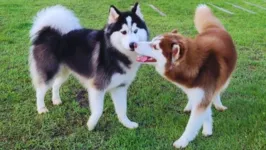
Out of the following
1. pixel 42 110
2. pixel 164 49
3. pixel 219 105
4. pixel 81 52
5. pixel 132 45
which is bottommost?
pixel 42 110

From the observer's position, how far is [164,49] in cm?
330

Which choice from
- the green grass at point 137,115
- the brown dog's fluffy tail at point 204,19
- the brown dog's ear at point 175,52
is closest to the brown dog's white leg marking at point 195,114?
the green grass at point 137,115

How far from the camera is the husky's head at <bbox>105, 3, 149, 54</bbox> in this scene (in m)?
3.59

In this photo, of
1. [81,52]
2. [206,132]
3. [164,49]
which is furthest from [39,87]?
[206,132]

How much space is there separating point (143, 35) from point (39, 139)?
1.52 m

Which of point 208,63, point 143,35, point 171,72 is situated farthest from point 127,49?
point 208,63

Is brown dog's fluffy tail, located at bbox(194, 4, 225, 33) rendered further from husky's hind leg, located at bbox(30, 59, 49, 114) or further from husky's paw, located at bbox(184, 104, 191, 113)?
husky's hind leg, located at bbox(30, 59, 49, 114)

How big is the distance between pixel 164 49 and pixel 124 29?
21.2 inches

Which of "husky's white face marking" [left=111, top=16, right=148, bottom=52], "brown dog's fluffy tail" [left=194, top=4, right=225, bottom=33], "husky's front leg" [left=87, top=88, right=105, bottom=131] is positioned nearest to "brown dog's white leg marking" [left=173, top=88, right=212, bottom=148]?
"husky's white face marking" [left=111, top=16, right=148, bottom=52]

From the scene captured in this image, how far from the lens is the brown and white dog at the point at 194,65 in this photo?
10.9 feet

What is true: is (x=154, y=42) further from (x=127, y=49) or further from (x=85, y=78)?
(x=85, y=78)

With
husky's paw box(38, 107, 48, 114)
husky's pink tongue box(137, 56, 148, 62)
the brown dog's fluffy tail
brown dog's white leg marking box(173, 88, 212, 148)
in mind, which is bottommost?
husky's paw box(38, 107, 48, 114)

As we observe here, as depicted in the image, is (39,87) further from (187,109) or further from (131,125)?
(187,109)

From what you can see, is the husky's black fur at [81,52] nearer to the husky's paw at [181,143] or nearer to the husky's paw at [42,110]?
the husky's paw at [42,110]
